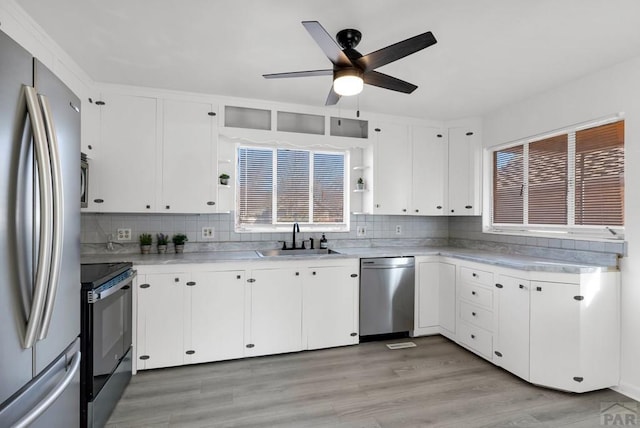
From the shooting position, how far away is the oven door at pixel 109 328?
6.39 feet

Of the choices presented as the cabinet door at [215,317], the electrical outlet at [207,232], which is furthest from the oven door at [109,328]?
the electrical outlet at [207,232]

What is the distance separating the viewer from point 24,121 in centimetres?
100

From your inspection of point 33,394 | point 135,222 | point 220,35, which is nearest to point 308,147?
point 220,35

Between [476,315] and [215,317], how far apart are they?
7.91 feet

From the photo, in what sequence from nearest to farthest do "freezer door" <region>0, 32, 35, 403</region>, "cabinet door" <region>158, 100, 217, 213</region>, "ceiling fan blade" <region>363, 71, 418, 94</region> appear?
"freezer door" <region>0, 32, 35, 403</region>, "ceiling fan blade" <region>363, 71, 418, 94</region>, "cabinet door" <region>158, 100, 217, 213</region>

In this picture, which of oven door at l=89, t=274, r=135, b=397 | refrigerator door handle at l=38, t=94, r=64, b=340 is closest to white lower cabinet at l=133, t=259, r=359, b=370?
oven door at l=89, t=274, r=135, b=397

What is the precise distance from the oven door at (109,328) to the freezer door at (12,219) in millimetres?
1047

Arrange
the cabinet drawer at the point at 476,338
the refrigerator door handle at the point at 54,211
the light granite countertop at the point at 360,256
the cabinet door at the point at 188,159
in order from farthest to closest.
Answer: the cabinet door at the point at 188,159 < the cabinet drawer at the point at 476,338 < the light granite countertop at the point at 360,256 < the refrigerator door handle at the point at 54,211

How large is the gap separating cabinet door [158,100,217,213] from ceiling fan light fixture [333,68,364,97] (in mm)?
1674

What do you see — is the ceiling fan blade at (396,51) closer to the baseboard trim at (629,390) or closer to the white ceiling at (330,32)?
the white ceiling at (330,32)

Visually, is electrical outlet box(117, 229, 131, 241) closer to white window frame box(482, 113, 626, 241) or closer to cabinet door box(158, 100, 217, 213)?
cabinet door box(158, 100, 217, 213)

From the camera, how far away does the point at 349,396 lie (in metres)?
2.42

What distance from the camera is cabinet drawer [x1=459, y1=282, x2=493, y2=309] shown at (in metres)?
2.96

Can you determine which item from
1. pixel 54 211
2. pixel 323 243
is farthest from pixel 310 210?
pixel 54 211
